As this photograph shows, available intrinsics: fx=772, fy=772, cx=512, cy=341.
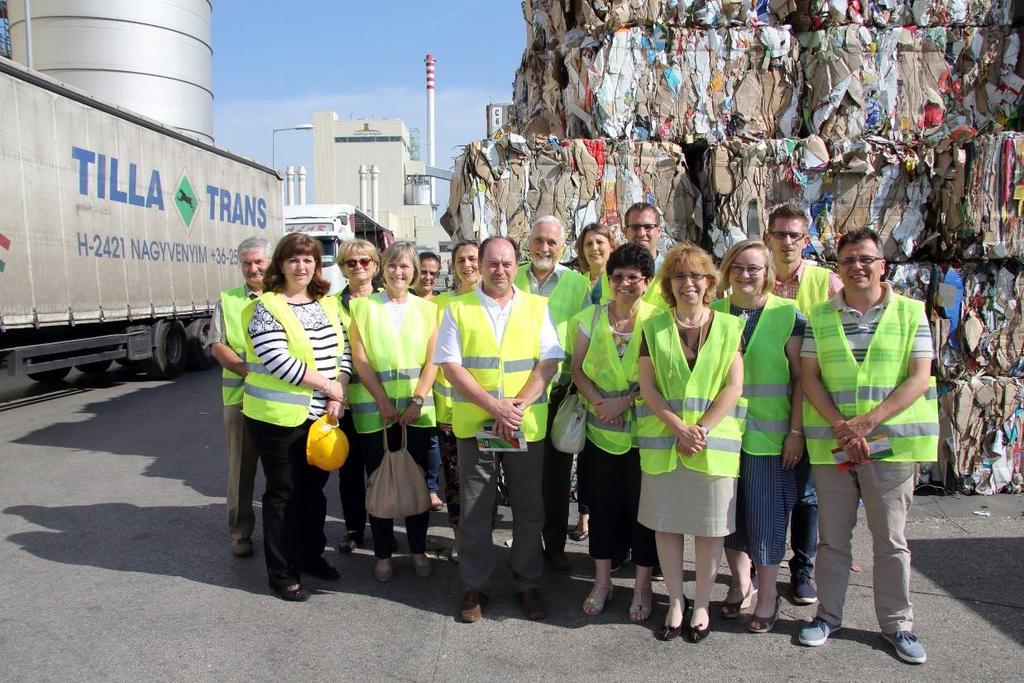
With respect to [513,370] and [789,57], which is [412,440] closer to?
[513,370]

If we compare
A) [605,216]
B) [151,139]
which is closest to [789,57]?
[605,216]

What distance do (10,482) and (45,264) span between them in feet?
12.1

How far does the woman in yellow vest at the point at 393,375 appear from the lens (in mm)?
4059

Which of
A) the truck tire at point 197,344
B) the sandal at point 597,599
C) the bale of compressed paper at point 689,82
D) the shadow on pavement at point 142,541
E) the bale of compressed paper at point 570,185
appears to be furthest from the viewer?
the truck tire at point 197,344

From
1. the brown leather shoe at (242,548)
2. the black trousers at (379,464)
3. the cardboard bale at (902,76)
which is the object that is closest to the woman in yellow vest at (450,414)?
the black trousers at (379,464)

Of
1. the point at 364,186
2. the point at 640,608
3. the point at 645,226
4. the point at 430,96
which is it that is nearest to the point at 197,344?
the point at 645,226

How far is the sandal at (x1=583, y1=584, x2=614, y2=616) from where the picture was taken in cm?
370

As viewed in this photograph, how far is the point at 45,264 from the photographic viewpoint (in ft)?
28.8

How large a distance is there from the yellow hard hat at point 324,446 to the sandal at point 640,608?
1.56m

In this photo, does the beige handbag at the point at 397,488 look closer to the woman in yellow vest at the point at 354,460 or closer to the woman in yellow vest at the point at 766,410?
the woman in yellow vest at the point at 354,460

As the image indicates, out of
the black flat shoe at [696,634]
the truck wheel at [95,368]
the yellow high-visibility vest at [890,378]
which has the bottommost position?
the black flat shoe at [696,634]

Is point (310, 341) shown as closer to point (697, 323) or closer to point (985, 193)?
point (697, 323)

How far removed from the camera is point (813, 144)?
5215mm

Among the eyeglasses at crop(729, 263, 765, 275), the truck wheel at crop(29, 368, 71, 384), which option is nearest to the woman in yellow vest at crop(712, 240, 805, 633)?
the eyeglasses at crop(729, 263, 765, 275)
